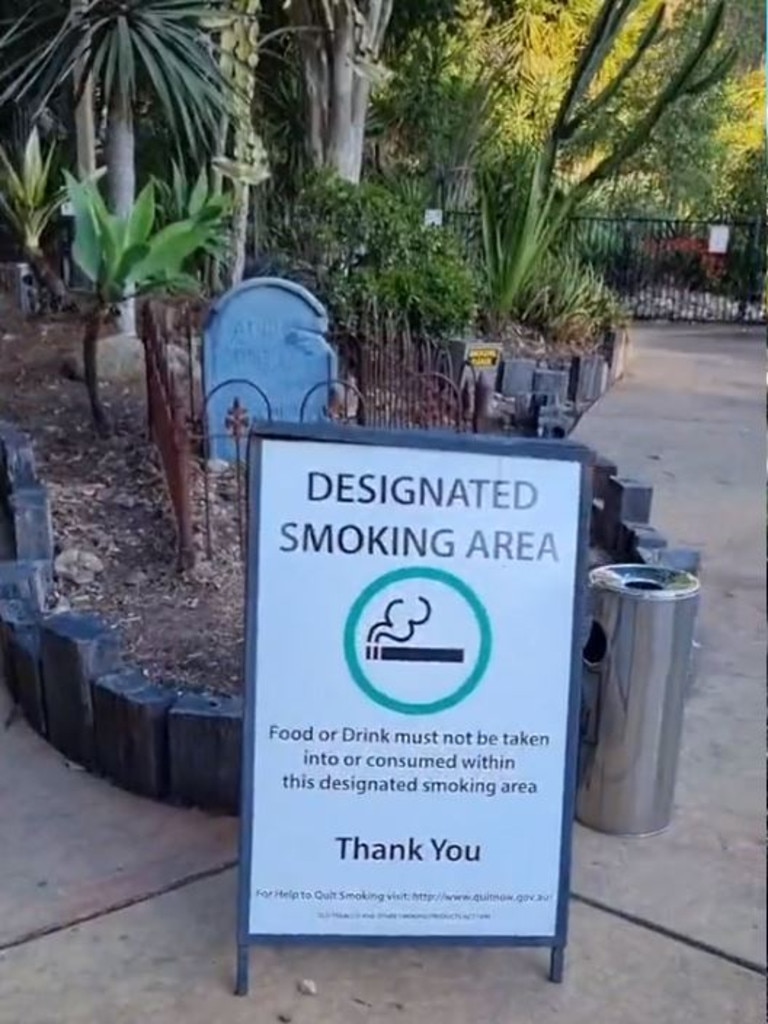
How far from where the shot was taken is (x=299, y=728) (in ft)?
8.41

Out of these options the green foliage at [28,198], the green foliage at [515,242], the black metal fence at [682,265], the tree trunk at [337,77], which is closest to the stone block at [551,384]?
the green foliage at [515,242]

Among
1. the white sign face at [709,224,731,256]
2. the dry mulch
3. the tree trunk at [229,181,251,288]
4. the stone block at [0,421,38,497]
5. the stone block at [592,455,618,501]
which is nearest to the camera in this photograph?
the dry mulch

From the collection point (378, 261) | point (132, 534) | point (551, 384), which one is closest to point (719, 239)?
point (551, 384)

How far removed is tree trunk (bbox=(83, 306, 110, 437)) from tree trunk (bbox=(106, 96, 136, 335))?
1.82m

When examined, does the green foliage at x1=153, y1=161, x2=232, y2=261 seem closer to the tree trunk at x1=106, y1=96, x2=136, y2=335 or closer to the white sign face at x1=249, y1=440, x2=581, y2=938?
the tree trunk at x1=106, y1=96, x2=136, y2=335

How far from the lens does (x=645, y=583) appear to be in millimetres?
3271

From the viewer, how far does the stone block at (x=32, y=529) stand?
4.76m

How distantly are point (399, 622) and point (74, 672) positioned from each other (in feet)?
4.47

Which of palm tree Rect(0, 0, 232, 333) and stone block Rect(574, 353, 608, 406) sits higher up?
palm tree Rect(0, 0, 232, 333)

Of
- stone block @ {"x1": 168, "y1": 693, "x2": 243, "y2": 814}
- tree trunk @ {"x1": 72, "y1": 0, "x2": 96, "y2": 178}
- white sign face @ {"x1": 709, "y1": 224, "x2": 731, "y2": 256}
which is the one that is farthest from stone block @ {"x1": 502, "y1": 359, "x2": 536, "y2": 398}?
white sign face @ {"x1": 709, "y1": 224, "x2": 731, "y2": 256}

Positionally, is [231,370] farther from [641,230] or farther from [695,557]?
[641,230]

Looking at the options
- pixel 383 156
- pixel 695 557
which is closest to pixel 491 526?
pixel 695 557

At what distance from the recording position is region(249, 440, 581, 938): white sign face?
8.17 feet

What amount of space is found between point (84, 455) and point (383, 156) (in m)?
11.2
